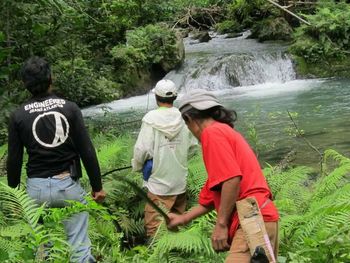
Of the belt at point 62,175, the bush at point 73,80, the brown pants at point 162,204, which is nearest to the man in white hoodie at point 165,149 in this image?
the brown pants at point 162,204

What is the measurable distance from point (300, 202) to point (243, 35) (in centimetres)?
2224

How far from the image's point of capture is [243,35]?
1041 inches

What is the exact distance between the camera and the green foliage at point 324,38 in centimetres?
1906

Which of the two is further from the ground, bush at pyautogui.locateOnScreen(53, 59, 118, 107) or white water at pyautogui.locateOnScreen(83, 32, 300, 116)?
bush at pyautogui.locateOnScreen(53, 59, 118, 107)

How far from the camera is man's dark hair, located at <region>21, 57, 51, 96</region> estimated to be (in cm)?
366

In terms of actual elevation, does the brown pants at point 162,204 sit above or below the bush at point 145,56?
above

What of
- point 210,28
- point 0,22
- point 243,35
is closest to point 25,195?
point 0,22

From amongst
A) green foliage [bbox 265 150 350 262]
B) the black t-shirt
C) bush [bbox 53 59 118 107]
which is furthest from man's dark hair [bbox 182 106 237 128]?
bush [bbox 53 59 118 107]

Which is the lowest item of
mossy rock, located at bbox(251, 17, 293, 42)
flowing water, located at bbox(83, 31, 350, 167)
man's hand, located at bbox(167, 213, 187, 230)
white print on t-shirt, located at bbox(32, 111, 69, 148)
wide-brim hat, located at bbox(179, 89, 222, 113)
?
mossy rock, located at bbox(251, 17, 293, 42)

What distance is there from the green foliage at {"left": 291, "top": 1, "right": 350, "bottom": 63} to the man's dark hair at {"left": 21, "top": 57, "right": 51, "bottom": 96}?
16.3 metres

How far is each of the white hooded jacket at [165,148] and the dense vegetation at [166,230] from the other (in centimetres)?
64

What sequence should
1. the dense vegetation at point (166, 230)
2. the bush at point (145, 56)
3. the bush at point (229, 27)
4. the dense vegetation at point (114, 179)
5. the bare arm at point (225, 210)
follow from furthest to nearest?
the bush at point (229, 27)
the bush at point (145, 56)
the dense vegetation at point (114, 179)
the dense vegetation at point (166, 230)
the bare arm at point (225, 210)

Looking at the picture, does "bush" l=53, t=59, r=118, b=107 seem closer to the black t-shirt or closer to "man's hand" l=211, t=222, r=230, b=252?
the black t-shirt

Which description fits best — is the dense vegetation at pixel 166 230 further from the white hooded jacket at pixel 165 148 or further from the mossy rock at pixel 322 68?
the mossy rock at pixel 322 68
